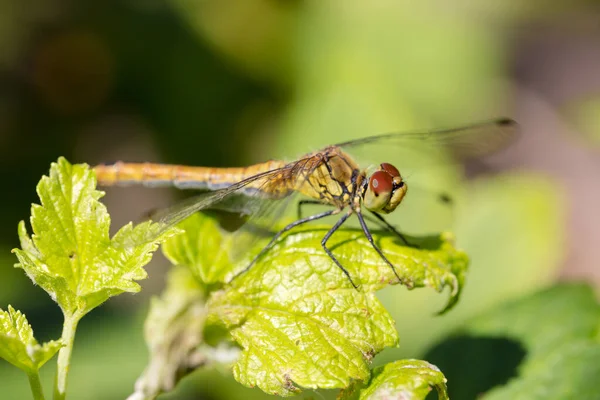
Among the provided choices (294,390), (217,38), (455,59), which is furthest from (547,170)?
(294,390)

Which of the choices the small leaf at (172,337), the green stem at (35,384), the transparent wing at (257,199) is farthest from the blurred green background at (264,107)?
the green stem at (35,384)

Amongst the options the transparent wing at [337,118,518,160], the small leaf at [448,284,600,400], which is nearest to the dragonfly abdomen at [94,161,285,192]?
the transparent wing at [337,118,518,160]

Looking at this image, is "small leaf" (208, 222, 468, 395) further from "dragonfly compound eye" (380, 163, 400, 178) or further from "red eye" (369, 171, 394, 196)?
"dragonfly compound eye" (380, 163, 400, 178)

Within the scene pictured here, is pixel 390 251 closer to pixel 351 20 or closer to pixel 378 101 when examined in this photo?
pixel 378 101

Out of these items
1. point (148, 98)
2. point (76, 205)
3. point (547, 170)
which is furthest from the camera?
point (547, 170)

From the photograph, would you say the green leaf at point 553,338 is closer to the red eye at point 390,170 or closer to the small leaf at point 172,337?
the red eye at point 390,170

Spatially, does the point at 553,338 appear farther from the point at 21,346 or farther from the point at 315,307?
the point at 21,346
